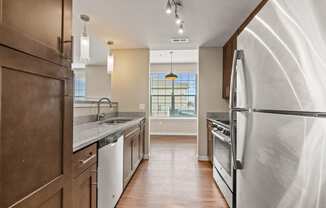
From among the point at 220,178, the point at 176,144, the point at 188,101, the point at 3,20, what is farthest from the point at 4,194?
the point at 188,101

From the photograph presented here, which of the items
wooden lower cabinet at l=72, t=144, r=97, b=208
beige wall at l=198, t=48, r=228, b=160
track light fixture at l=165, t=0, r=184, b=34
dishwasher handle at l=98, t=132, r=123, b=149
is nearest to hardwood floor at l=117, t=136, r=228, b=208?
beige wall at l=198, t=48, r=228, b=160

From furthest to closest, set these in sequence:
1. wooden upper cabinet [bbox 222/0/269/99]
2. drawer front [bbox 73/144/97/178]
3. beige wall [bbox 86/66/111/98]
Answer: wooden upper cabinet [bbox 222/0/269/99] < beige wall [bbox 86/66/111/98] < drawer front [bbox 73/144/97/178]

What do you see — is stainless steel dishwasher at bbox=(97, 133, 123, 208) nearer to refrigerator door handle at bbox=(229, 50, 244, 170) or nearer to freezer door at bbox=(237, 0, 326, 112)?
refrigerator door handle at bbox=(229, 50, 244, 170)

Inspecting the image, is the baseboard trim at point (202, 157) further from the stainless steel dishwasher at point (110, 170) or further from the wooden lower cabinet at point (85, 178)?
the wooden lower cabinet at point (85, 178)

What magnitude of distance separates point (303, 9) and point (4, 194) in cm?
128

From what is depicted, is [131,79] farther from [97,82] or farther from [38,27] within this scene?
[38,27]

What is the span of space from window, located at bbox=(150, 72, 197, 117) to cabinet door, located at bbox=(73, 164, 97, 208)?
21.2 ft

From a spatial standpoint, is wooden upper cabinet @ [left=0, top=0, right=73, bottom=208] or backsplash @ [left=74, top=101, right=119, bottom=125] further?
backsplash @ [left=74, top=101, right=119, bottom=125]

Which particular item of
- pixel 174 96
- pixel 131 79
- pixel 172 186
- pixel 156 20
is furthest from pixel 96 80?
pixel 174 96

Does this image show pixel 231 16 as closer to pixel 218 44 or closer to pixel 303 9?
pixel 218 44

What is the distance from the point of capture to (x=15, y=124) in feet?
2.63

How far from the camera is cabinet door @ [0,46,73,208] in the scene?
76 centimetres

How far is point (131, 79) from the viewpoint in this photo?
4.66 meters

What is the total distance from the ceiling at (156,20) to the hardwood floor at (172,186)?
8.02 ft
